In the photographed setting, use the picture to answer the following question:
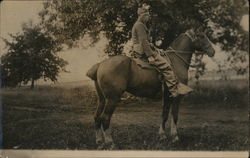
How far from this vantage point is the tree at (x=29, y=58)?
4070 millimetres

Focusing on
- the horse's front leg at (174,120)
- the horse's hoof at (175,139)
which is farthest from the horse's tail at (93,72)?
the horse's hoof at (175,139)

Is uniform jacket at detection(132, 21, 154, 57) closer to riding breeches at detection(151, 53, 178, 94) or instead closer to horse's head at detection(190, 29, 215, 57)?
riding breeches at detection(151, 53, 178, 94)

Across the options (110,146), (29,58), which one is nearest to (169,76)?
(110,146)

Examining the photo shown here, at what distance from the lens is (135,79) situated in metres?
3.92

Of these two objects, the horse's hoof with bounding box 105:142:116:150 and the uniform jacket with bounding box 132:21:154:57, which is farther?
the horse's hoof with bounding box 105:142:116:150

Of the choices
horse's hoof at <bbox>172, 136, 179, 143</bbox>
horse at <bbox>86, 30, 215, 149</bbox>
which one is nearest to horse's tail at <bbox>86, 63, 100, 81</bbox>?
horse at <bbox>86, 30, 215, 149</bbox>

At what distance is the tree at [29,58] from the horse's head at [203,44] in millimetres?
1131

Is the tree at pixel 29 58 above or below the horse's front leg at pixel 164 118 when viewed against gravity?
above

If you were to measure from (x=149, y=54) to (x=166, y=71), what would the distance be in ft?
0.62

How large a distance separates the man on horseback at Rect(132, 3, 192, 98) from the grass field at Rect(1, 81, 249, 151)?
0.16 metres

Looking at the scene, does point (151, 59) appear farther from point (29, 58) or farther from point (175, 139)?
point (29, 58)

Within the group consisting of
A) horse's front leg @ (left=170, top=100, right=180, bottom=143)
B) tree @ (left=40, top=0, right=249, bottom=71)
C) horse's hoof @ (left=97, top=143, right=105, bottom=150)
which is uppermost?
tree @ (left=40, top=0, right=249, bottom=71)

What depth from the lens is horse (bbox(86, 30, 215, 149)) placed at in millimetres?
3887

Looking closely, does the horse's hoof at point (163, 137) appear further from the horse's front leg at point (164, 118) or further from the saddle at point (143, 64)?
the saddle at point (143, 64)
